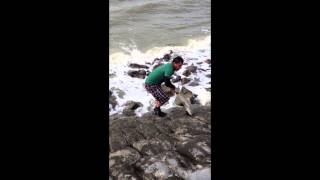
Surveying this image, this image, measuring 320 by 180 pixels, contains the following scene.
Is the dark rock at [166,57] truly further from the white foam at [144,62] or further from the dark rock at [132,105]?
the dark rock at [132,105]

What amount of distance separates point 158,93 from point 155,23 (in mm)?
3724

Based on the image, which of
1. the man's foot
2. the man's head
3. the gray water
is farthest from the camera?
the gray water

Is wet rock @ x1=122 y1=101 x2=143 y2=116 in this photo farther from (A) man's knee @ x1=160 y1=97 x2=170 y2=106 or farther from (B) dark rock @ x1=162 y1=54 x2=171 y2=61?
(B) dark rock @ x1=162 y1=54 x2=171 y2=61

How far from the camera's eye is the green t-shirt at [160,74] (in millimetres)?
4898

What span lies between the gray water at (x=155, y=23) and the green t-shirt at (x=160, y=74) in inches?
88.2

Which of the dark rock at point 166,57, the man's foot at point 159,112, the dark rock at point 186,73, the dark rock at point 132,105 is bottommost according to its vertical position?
the man's foot at point 159,112

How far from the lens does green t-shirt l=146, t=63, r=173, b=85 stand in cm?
490

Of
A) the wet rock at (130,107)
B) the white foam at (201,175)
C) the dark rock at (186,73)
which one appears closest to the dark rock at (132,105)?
the wet rock at (130,107)

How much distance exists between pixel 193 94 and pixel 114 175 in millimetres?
2055

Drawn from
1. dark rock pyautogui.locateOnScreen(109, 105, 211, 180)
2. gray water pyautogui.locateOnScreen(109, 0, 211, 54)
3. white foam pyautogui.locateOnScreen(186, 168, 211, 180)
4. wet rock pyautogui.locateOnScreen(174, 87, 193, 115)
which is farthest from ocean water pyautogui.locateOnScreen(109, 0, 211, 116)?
white foam pyautogui.locateOnScreen(186, 168, 211, 180)

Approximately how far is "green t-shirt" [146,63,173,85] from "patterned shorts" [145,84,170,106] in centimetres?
6

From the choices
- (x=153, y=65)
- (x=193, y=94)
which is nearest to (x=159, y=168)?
(x=193, y=94)

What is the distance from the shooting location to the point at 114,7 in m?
9.41

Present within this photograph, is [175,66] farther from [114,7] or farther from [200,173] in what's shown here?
[114,7]
